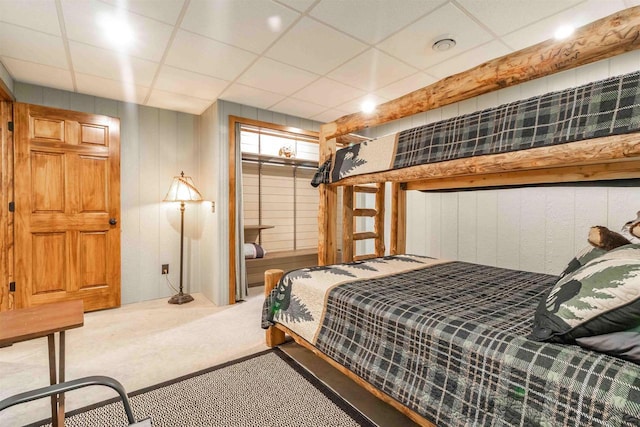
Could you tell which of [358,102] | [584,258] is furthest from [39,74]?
[584,258]

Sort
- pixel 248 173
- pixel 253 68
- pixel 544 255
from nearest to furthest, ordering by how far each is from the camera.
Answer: pixel 253 68
pixel 544 255
pixel 248 173

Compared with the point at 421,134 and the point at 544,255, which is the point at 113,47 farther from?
the point at 544,255

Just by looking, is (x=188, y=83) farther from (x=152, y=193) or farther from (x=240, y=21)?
(x=152, y=193)

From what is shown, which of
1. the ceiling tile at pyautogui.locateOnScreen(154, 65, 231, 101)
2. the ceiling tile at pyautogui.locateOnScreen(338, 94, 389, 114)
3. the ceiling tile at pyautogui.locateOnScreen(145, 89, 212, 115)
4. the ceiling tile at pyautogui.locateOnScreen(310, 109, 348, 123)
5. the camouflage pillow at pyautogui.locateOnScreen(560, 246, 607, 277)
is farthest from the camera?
the ceiling tile at pyautogui.locateOnScreen(310, 109, 348, 123)

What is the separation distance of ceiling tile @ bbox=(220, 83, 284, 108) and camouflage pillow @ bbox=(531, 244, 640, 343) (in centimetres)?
311

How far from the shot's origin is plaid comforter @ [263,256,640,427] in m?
0.88

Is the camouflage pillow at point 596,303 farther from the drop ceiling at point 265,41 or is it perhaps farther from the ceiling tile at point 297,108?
the ceiling tile at point 297,108

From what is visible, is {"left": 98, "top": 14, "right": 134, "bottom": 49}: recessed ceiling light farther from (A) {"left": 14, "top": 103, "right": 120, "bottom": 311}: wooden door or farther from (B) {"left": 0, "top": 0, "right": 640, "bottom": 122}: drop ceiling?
(A) {"left": 14, "top": 103, "right": 120, "bottom": 311}: wooden door

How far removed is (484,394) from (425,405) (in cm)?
25

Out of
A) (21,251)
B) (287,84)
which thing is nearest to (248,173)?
(287,84)

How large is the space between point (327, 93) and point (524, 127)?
2285 millimetres

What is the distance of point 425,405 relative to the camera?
3.97 ft

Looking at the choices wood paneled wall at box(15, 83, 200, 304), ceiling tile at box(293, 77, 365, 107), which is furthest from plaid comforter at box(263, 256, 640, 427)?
wood paneled wall at box(15, 83, 200, 304)

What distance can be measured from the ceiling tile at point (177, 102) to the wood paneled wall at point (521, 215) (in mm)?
2900
